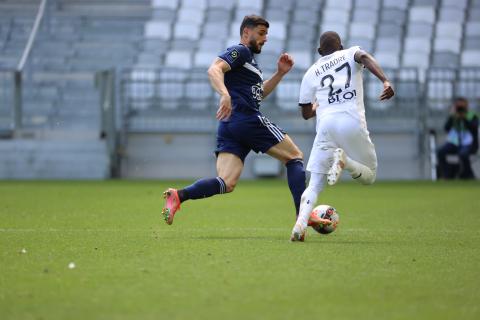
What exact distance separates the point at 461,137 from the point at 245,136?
1411 centimetres

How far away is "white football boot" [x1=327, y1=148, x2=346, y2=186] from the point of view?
8.74 metres

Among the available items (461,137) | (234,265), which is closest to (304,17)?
(461,137)

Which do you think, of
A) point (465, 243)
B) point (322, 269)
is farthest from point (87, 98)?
point (322, 269)

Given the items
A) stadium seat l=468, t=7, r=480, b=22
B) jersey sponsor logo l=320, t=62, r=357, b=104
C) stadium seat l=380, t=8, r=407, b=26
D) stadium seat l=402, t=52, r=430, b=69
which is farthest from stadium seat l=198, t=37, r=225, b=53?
jersey sponsor logo l=320, t=62, r=357, b=104

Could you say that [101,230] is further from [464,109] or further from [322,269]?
[464,109]

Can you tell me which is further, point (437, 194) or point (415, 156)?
point (415, 156)

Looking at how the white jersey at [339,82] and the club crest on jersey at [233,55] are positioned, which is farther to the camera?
the club crest on jersey at [233,55]

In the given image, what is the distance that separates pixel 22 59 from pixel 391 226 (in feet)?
51.7

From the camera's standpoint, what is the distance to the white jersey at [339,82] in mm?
9133

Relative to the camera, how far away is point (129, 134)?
2469 centimetres

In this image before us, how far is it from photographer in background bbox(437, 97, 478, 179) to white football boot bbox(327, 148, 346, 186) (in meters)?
14.3

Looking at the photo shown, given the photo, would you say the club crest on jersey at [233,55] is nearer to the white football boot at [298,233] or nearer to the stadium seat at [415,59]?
the white football boot at [298,233]

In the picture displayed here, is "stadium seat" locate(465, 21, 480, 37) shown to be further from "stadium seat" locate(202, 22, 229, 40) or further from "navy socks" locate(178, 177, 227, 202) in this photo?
"navy socks" locate(178, 177, 227, 202)

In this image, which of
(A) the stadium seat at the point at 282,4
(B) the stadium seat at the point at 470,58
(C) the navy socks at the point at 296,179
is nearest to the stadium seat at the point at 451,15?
(B) the stadium seat at the point at 470,58
